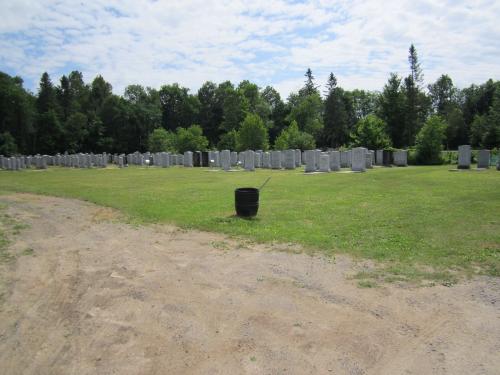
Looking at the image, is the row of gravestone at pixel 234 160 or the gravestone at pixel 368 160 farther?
the gravestone at pixel 368 160

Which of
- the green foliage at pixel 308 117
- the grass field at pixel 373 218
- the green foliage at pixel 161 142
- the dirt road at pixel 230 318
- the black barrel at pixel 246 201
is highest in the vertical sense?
the green foliage at pixel 308 117

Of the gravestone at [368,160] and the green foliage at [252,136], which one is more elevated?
the green foliage at [252,136]

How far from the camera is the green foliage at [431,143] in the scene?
3606 cm

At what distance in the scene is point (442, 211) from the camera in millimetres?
11406

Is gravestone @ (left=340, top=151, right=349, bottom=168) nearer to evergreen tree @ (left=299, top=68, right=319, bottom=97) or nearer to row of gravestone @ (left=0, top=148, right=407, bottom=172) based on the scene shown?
row of gravestone @ (left=0, top=148, right=407, bottom=172)

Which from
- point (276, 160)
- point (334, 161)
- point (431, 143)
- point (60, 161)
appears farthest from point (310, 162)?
point (60, 161)

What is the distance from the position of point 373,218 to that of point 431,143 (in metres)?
28.7

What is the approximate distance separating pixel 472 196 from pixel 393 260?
8434mm

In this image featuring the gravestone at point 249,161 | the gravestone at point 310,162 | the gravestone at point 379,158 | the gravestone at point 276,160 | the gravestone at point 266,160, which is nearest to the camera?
the gravestone at point 310,162

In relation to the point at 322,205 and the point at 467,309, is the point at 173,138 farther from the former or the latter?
the point at 467,309

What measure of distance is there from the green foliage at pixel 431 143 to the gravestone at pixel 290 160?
11856mm

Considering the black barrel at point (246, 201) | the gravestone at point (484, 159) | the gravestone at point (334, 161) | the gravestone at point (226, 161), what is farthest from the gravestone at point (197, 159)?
the black barrel at point (246, 201)

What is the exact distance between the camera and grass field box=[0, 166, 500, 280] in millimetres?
7361

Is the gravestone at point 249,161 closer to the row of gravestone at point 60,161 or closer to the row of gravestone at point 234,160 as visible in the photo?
the row of gravestone at point 234,160
